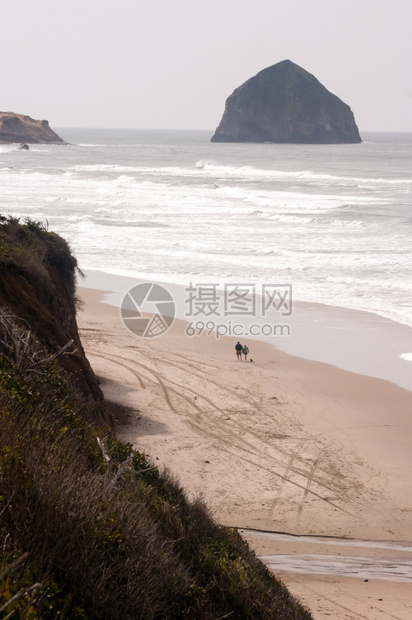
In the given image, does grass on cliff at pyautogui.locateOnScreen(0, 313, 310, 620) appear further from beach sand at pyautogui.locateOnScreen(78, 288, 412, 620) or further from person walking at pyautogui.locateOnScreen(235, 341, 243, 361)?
person walking at pyautogui.locateOnScreen(235, 341, 243, 361)

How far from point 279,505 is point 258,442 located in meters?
2.37

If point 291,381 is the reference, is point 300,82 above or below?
above

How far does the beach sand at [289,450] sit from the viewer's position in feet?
28.1

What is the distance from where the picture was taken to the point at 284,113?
17375 centimetres

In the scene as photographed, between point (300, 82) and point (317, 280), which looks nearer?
point (317, 280)

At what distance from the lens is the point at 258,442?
12.5 metres

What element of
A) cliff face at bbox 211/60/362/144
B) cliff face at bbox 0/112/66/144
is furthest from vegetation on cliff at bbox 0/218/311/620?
cliff face at bbox 211/60/362/144

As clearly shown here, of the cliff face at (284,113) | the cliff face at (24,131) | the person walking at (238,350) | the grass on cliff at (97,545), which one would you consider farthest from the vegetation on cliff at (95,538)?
the cliff face at (284,113)

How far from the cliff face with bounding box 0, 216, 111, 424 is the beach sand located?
156 centimetres

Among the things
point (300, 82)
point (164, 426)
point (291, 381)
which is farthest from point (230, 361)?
point (300, 82)

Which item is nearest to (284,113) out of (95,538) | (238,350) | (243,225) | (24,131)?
(24,131)

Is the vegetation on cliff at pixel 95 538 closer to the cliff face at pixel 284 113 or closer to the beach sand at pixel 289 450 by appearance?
the beach sand at pixel 289 450

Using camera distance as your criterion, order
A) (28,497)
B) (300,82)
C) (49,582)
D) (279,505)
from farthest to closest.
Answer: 1. (300,82)
2. (279,505)
3. (28,497)
4. (49,582)

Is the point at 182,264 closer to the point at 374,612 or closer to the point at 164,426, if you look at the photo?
the point at 164,426
